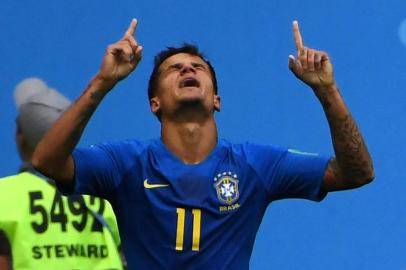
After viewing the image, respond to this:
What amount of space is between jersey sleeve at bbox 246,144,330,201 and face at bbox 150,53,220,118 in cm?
17

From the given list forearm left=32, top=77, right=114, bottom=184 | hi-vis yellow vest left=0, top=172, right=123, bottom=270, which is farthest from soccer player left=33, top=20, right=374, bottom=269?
hi-vis yellow vest left=0, top=172, right=123, bottom=270

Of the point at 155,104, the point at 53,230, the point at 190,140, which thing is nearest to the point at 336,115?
the point at 190,140

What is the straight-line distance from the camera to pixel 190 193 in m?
2.35

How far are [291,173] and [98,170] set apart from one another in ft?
1.30

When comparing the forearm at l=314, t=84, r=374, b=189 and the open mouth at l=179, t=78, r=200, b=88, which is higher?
the open mouth at l=179, t=78, r=200, b=88

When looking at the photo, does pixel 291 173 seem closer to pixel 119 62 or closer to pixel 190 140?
pixel 190 140

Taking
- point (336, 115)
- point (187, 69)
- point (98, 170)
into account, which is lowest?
point (98, 170)

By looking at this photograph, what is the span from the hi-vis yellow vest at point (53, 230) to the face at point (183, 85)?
284mm

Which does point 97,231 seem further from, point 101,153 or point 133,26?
point 133,26

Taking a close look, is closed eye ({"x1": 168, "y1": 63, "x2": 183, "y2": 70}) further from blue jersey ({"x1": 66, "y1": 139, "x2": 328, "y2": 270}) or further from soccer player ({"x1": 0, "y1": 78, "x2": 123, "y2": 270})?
soccer player ({"x1": 0, "y1": 78, "x2": 123, "y2": 270})

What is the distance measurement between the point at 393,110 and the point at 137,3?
30.8 inches

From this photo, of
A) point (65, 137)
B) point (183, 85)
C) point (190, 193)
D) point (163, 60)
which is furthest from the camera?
point (163, 60)

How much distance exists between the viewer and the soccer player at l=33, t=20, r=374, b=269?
2268 mm

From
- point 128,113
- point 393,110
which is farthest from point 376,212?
point 128,113
